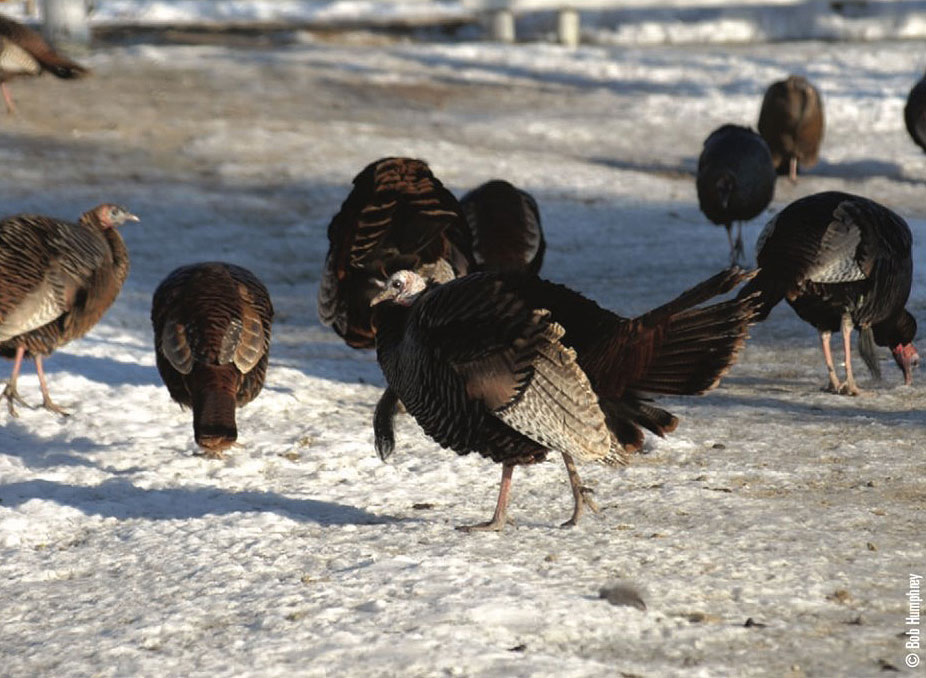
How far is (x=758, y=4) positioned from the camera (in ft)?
68.1

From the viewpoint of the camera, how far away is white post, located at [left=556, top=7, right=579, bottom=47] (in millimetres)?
19812

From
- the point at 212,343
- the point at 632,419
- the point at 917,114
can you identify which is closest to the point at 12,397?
the point at 212,343

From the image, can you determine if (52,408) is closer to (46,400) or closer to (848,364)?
(46,400)

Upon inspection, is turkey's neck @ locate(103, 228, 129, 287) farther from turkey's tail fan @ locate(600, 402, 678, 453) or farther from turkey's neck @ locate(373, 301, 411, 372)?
turkey's tail fan @ locate(600, 402, 678, 453)

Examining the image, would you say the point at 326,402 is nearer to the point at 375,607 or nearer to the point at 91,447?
the point at 91,447

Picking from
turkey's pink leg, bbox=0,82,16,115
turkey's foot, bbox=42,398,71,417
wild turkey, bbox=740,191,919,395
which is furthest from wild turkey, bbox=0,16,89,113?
wild turkey, bbox=740,191,919,395

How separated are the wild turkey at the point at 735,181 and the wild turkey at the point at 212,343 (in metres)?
4.82

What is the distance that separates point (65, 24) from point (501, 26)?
20.9 ft

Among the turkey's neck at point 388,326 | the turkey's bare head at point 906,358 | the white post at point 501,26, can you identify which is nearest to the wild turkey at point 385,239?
the turkey's neck at point 388,326

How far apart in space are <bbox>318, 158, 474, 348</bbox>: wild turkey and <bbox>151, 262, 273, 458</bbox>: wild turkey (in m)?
0.40

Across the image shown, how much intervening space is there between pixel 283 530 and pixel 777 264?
3.06 m

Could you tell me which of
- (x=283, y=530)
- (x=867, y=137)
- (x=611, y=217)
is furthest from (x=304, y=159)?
(x=283, y=530)

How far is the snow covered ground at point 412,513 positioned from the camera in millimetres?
3893

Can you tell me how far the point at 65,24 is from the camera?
666 inches
